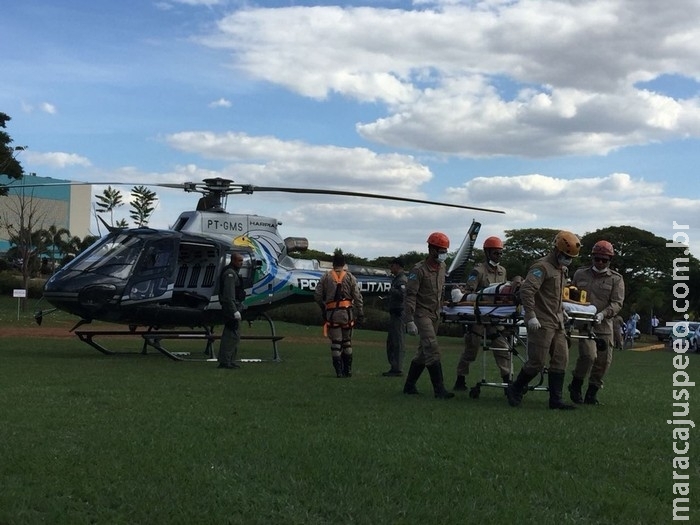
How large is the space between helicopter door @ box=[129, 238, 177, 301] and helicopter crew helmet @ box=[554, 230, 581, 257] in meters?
8.53

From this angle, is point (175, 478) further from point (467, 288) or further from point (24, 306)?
point (24, 306)

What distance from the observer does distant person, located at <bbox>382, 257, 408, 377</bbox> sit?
14.0 m

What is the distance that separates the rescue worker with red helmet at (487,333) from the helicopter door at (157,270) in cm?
Answer: 650

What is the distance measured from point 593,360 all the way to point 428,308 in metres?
2.09

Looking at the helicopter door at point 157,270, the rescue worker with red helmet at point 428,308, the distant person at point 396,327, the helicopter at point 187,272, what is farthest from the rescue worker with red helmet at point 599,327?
the helicopter door at point 157,270

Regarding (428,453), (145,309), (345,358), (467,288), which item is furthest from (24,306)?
(428,453)

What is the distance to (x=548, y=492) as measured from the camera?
17.3 ft

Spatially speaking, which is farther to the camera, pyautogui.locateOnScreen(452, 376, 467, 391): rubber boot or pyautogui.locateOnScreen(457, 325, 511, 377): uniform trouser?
pyautogui.locateOnScreen(452, 376, 467, 391): rubber boot

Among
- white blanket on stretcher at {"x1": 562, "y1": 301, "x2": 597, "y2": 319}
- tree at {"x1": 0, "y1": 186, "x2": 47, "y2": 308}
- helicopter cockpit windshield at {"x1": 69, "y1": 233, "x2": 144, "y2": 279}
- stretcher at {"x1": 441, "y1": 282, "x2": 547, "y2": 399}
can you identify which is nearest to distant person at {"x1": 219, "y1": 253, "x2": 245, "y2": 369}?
helicopter cockpit windshield at {"x1": 69, "y1": 233, "x2": 144, "y2": 279}

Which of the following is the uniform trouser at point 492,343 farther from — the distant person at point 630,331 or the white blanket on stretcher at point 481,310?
the distant person at point 630,331

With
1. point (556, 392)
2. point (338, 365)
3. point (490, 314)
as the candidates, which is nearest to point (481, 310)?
point (490, 314)

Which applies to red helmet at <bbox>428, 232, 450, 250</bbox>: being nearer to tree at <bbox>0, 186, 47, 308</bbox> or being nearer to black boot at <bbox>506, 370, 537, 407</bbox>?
black boot at <bbox>506, 370, 537, 407</bbox>

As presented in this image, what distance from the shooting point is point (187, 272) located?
1650cm

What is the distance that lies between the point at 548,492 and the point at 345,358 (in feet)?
26.4
